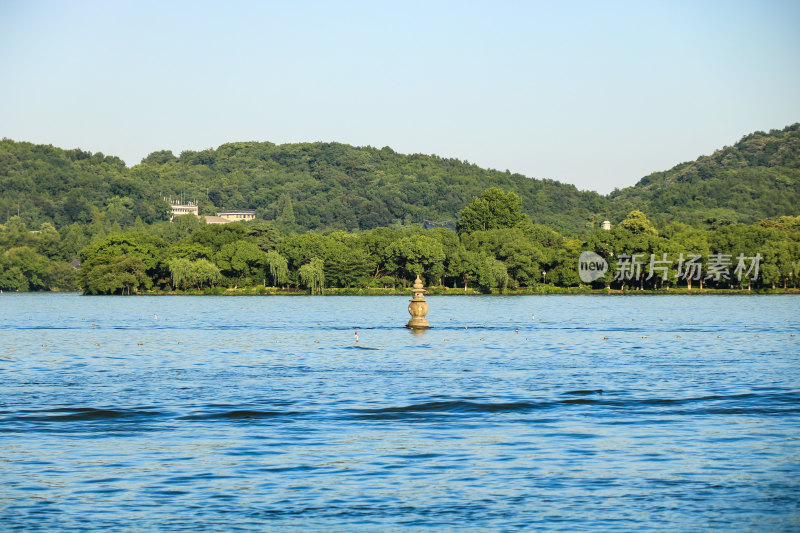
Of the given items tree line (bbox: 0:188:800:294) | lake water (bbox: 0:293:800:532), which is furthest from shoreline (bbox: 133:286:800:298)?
lake water (bbox: 0:293:800:532)

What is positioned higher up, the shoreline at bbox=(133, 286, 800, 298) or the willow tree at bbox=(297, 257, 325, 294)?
the willow tree at bbox=(297, 257, 325, 294)

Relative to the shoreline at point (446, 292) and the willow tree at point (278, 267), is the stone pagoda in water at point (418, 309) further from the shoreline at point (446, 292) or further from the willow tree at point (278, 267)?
the willow tree at point (278, 267)

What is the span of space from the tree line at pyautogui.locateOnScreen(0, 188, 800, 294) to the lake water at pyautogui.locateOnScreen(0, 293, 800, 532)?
79.2m

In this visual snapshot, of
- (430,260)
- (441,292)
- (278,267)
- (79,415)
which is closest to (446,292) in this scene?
(441,292)

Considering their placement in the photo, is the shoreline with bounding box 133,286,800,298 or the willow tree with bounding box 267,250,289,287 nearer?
the shoreline with bounding box 133,286,800,298

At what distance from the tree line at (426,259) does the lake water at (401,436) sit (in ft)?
260

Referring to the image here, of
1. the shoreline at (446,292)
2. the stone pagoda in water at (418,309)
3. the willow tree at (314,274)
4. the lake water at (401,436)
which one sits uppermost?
the willow tree at (314,274)

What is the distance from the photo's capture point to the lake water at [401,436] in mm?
17484

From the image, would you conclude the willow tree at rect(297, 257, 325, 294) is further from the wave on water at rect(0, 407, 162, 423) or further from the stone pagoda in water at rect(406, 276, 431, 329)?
the wave on water at rect(0, 407, 162, 423)

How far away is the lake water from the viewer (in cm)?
1748

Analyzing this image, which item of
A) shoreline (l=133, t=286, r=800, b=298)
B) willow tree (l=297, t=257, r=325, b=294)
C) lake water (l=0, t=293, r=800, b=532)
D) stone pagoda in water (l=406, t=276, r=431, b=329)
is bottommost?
lake water (l=0, t=293, r=800, b=532)

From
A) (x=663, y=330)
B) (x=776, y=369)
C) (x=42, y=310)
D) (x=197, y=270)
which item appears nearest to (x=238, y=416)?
(x=776, y=369)

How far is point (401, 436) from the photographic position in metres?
24.8

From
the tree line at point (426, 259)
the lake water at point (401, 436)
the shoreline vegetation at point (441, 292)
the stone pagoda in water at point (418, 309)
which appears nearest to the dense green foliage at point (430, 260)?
the tree line at point (426, 259)
